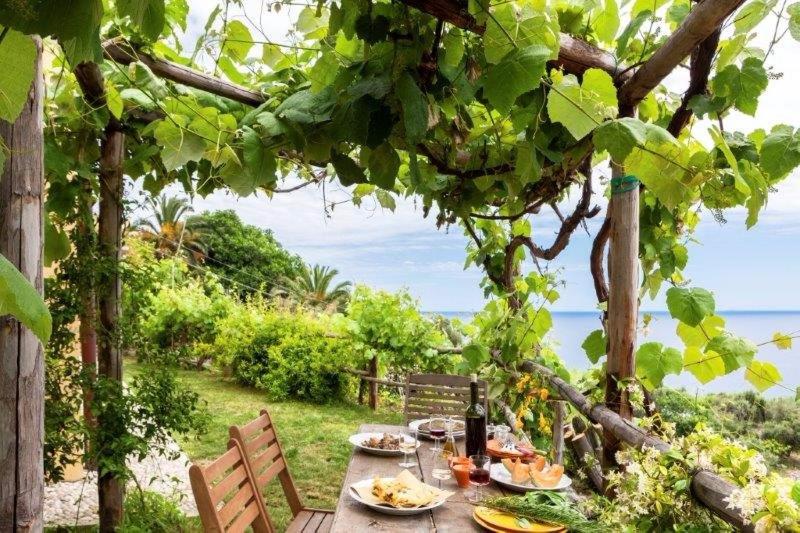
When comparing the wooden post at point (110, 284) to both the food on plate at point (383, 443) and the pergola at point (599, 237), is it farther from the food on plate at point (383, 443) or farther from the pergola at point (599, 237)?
the food on plate at point (383, 443)

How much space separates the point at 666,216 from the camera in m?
2.23

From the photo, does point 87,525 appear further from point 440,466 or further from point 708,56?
point 708,56

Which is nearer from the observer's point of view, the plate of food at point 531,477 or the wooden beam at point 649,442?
the wooden beam at point 649,442

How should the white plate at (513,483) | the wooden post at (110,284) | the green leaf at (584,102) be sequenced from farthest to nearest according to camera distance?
the wooden post at (110,284) < the white plate at (513,483) < the green leaf at (584,102)

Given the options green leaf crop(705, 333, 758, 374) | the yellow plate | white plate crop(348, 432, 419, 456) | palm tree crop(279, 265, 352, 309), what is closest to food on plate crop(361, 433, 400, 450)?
white plate crop(348, 432, 419, 456)

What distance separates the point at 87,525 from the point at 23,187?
283 centimetres

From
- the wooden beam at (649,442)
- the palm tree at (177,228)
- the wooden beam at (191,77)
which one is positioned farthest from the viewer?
the palm tree at (177,228)

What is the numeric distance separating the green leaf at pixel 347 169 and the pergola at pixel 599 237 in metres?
0.61

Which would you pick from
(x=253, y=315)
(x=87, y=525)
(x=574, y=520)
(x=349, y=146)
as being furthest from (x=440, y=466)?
(x=253, y=315)

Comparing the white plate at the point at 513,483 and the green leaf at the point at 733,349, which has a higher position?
the green leaf at the point at 733,349

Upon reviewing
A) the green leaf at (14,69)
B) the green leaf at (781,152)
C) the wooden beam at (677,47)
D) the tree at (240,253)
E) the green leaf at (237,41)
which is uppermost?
the tree at (240,253)

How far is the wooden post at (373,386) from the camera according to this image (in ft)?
24.8

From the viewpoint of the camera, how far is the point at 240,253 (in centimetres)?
2559

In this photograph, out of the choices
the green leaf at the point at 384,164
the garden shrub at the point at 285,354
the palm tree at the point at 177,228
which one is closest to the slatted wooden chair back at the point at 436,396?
the green leaf at the point at 384,164
